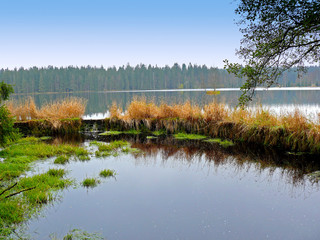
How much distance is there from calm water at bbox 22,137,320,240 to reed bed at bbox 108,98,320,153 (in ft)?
3.16

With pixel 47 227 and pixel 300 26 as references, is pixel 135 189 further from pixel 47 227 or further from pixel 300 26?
pixel 300 26

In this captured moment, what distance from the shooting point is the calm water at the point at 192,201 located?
12.7 ft

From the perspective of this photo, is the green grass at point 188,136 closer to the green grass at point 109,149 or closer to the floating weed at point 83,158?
the green grass at point 109,149

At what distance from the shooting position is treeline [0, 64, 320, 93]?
335 feet

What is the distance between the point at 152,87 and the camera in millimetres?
115812

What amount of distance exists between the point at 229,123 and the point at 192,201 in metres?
5.93

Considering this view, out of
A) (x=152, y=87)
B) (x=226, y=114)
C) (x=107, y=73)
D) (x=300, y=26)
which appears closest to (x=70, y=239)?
(x=300, y=26)

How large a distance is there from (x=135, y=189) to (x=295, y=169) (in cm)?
375

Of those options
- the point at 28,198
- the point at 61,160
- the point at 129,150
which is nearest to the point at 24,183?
the point at 28,198

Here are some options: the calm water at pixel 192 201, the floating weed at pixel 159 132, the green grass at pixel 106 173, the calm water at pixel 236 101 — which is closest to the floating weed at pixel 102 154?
the calm water at pixel 192 201

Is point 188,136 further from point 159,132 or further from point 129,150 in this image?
point 129,150

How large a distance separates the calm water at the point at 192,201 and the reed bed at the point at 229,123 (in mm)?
962

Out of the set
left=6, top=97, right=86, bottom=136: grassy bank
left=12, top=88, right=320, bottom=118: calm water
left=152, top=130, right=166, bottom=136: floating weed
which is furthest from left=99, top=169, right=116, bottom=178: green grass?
left=6, top=97, right=86, bottom=136: grassy bank

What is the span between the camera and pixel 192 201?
15.9 ft
